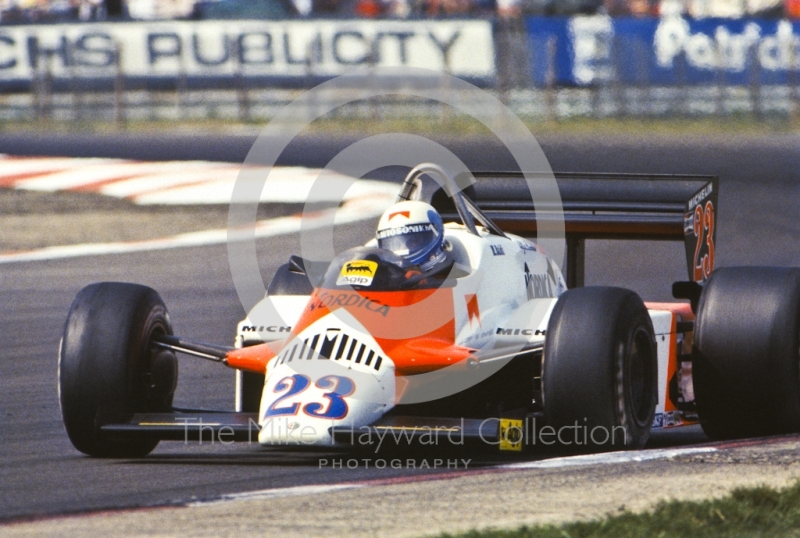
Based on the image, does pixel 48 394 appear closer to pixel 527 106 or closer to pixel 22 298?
pixel 22 298

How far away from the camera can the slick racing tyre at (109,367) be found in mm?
6281

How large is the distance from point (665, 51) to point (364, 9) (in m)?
5.17

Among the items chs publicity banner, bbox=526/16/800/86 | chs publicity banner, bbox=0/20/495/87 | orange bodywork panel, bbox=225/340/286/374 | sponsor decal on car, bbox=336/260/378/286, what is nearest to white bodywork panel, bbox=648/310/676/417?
sponsor decal on car, bbox=336/260/378/286

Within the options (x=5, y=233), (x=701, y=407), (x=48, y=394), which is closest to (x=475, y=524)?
(x=701, y=407)

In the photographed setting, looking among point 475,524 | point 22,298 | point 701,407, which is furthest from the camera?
point 22,298

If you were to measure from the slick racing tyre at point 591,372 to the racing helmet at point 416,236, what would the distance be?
65cm

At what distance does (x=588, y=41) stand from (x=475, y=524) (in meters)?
18.6

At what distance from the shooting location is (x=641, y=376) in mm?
6527

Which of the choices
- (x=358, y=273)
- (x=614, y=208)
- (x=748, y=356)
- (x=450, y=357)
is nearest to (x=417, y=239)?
(x=358, y=273)

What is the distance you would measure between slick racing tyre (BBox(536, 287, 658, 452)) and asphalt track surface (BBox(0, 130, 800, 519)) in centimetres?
72

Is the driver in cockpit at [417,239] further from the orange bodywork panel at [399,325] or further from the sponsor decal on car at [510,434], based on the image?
the sponsor decal on car at [510,434]

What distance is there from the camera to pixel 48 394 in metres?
7.95

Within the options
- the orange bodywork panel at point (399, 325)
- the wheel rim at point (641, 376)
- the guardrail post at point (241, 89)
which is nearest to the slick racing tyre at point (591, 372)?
the wheel rim at point (641, 376)

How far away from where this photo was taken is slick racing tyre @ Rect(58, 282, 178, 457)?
6281mm
